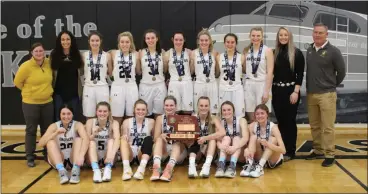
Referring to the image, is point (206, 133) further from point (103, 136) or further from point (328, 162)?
point (328, 162)

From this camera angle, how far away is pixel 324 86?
17.8 ft

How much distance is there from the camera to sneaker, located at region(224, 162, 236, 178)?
4855 mm

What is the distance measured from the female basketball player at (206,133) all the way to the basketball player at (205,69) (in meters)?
0.32

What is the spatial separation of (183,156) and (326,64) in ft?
6.68

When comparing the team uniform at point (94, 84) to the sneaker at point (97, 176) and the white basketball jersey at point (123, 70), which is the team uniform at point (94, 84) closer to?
the white basketball jersey at point (123, 70)

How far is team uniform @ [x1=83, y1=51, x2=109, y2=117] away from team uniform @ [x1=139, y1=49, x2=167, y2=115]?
48 centimetres

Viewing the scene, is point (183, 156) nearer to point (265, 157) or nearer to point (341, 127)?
point (265, 157)

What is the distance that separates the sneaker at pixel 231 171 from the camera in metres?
4.86

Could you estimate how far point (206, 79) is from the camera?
5.68 metres

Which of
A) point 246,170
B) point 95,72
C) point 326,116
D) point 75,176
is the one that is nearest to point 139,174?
point 75,176

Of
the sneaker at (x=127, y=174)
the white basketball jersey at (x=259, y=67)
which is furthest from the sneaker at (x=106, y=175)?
the white basketball jersey at (x=259, y=67)

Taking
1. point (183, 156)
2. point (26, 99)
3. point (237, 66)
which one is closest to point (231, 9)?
point (237, 66)

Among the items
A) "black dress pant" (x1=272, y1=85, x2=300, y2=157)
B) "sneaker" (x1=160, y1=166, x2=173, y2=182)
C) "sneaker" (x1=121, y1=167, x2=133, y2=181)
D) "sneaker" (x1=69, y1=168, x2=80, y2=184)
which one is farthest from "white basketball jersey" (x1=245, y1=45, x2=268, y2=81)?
"sneaker" (x1=69, y1=168, x2=80, y2=184)

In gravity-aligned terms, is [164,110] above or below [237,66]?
below
